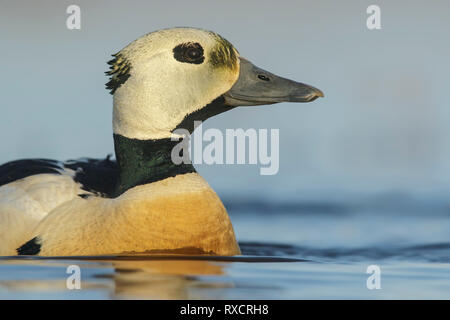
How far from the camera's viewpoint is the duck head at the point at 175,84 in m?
9.56

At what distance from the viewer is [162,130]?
9617mm

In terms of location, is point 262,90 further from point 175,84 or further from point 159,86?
point 159,86

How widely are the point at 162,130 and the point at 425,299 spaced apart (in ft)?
7.75

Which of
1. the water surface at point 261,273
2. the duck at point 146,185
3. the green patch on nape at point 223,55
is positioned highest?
the green patch on nape at point 223,55

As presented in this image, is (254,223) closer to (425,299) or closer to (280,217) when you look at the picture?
(280,217)

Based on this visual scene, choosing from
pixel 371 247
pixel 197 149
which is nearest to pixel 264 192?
pixel 371 247

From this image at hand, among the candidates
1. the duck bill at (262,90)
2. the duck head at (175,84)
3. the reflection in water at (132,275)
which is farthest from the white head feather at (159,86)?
the reflection in water at (132,275)

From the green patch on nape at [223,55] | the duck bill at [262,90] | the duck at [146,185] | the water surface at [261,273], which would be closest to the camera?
the water surface at [261,273]

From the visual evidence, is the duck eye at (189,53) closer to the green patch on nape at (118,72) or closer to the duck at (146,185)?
the duck at (146,185)

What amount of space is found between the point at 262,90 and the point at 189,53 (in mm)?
712

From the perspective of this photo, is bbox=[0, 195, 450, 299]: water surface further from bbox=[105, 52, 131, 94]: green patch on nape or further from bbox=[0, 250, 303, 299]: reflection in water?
bbox=[105, 52, 131, 94]: green patch on nape

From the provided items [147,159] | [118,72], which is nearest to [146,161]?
[147,159]

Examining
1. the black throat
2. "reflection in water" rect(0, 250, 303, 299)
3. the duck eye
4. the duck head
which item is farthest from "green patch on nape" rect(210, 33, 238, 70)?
"reflection in water" rect(0, 250, 303, 299)

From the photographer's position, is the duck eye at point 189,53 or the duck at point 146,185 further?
the duck eye at point 189,53
